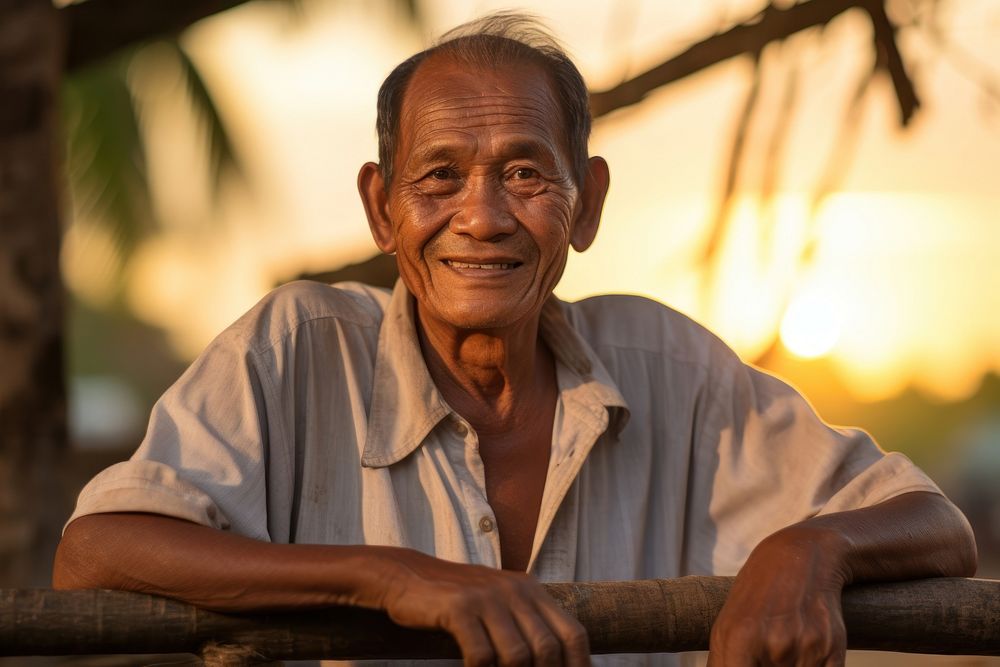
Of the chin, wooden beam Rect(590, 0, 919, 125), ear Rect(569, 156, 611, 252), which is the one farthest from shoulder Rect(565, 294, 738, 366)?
wooden beam Rect(590, 0, 919, 125)

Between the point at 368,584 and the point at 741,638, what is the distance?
0.55 m

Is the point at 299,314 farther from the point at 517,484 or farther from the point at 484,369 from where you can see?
the point at 517,484

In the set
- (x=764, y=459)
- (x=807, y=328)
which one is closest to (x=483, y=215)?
(x=764, y=459)

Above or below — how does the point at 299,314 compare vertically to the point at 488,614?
above

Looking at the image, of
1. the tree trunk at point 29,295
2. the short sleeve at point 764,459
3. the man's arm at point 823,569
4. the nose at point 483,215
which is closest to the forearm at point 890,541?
the man's arm at point 823,569

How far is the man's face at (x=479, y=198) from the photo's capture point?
2.50 metres

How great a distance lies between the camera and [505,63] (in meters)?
2.62

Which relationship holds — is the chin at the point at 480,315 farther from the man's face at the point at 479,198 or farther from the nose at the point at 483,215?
the nose at the point at 483,215

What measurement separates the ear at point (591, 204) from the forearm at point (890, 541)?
85 cm

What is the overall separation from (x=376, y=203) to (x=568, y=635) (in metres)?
1.26

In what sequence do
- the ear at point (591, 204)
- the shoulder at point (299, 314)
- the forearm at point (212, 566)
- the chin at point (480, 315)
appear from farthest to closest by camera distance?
the ear at point (591, 204) → the chin at point (480, 315) → the shoulder at point (299, 314) → the forearm at point (212, 566)

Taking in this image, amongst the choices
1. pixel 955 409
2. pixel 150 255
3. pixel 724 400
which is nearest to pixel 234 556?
Result: pixel 724 400

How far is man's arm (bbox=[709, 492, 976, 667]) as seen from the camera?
1.92m

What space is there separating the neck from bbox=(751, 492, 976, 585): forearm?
732mm
